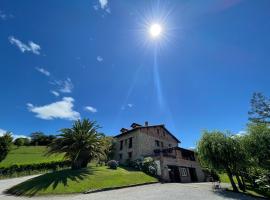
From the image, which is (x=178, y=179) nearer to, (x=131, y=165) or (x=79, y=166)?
(x=131, y=165)

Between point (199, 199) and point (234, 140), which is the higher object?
point (234, 140)

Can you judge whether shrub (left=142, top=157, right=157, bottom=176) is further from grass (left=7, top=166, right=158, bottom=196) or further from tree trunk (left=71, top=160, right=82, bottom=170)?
tree trunk (left=71, top=160, right=82, bottom=170)

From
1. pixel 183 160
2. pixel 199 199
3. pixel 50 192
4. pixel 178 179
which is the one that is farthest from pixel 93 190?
pixel 183 160

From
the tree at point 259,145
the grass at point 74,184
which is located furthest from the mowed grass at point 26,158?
the tree at point 259,145

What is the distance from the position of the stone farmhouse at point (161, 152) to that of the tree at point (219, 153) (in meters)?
9.13

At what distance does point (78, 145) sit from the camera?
2802 centimetres

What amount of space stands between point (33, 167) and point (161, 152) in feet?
89.6

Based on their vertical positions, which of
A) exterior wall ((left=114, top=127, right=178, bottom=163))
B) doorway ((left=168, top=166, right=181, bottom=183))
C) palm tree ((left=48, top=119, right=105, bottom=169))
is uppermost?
exterior wall ((left=114, top=127, right=178, bottom=163))

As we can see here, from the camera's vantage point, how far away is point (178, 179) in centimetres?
3272

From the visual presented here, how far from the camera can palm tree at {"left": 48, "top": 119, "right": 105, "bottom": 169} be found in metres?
27.9

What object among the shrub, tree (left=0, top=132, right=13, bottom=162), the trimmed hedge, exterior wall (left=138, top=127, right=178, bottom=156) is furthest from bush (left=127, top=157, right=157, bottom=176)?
tree (left=0, top=132, right=13, bottom=162)

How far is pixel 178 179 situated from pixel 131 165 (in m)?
9.26

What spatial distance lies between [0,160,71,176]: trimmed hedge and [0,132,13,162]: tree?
586 centimetres

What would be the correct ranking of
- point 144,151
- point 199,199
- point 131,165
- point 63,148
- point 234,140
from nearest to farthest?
point 199,199 → point 234,140 → point 63,148 → point 131,165 → point 144,151
